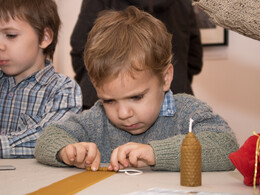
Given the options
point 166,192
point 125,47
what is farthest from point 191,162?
point 125,47

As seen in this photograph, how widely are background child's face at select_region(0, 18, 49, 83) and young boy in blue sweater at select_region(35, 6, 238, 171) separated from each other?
56 centimetres

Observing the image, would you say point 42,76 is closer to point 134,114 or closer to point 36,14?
point 36,14

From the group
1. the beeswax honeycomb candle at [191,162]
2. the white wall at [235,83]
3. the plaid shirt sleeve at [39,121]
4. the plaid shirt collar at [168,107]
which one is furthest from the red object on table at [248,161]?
the white wall at [235,83]

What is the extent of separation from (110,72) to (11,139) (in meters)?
0.73

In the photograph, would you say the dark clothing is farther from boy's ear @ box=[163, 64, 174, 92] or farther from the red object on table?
the red object on table

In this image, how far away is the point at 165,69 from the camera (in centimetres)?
171

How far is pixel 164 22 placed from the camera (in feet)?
8.03

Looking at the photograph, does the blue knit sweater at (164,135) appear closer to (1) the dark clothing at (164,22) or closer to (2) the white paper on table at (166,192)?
(2) the white paper on table at (166,192)

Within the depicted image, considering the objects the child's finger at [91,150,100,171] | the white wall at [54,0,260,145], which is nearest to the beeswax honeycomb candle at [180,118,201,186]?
the child's finger at [91,150,100,171]

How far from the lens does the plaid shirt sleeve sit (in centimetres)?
200

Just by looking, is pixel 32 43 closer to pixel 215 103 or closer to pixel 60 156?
pixel 60 156

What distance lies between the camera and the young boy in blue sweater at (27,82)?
82.8 inches

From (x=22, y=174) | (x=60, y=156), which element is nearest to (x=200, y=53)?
(x=60, y=156)

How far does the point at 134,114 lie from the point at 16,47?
0.92 meters
